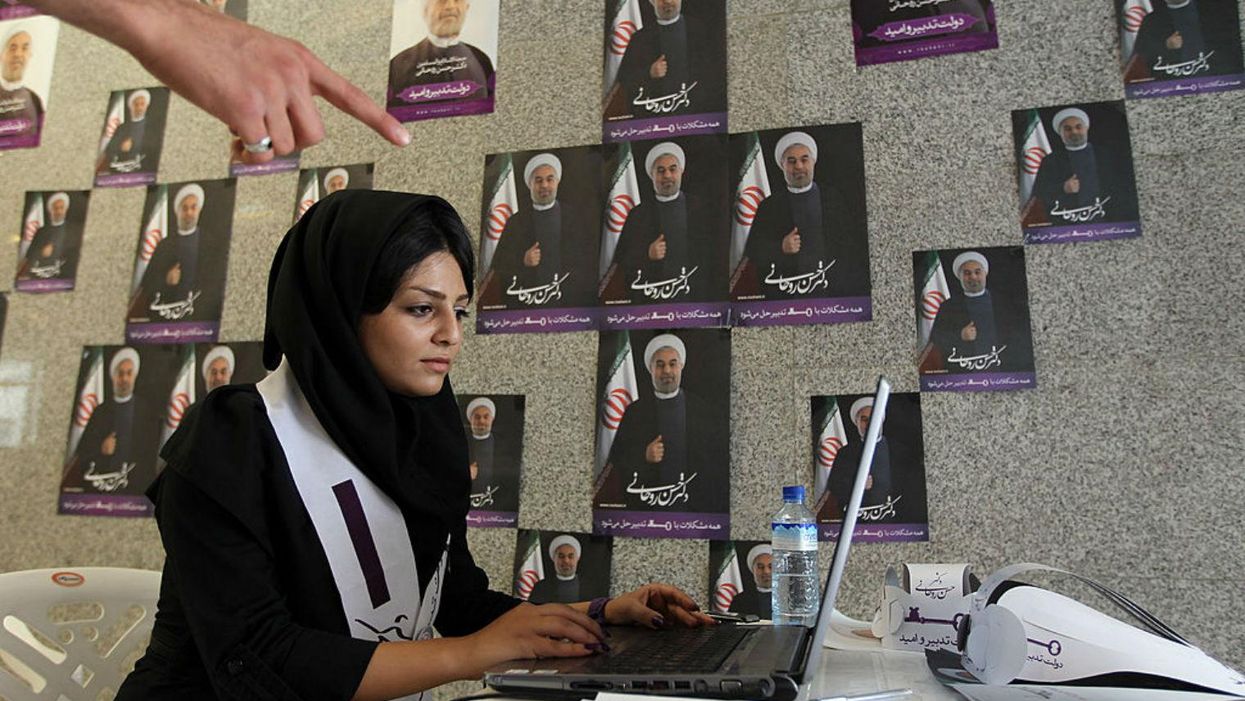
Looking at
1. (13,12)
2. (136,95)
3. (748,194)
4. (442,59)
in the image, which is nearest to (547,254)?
(748,194)

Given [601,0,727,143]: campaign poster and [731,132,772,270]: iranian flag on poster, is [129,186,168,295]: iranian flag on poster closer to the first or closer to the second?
[601,0,727,143]: campaign poster

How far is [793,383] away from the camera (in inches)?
64.4

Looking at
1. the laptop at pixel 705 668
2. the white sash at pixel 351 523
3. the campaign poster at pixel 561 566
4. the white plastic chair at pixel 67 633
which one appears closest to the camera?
the laptop at pixel 705 668

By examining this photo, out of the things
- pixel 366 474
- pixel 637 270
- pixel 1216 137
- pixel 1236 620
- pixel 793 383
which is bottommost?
pixel 1236 620

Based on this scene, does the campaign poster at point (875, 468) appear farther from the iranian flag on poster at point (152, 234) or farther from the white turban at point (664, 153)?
the iranian flag on poster at point (152, 234)

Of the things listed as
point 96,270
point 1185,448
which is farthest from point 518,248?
point 1185,448

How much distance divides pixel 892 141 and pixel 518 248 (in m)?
0.79

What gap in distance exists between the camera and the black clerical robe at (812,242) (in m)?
1.64

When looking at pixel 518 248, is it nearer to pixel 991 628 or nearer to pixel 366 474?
pixel 366 474

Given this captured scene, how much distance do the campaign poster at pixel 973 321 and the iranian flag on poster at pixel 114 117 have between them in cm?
191

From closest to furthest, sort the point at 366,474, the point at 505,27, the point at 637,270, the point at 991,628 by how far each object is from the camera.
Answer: the point at 991,628 < the point at 366,474 < the point at 637,270 < the point at 505,27

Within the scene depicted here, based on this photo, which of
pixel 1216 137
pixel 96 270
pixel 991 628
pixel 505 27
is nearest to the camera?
pixel 991 628

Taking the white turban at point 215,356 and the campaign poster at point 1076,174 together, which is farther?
the white turban at point 215,356

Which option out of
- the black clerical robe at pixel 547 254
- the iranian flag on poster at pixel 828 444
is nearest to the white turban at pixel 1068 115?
the iranian flag on poster at pixel 828 444
